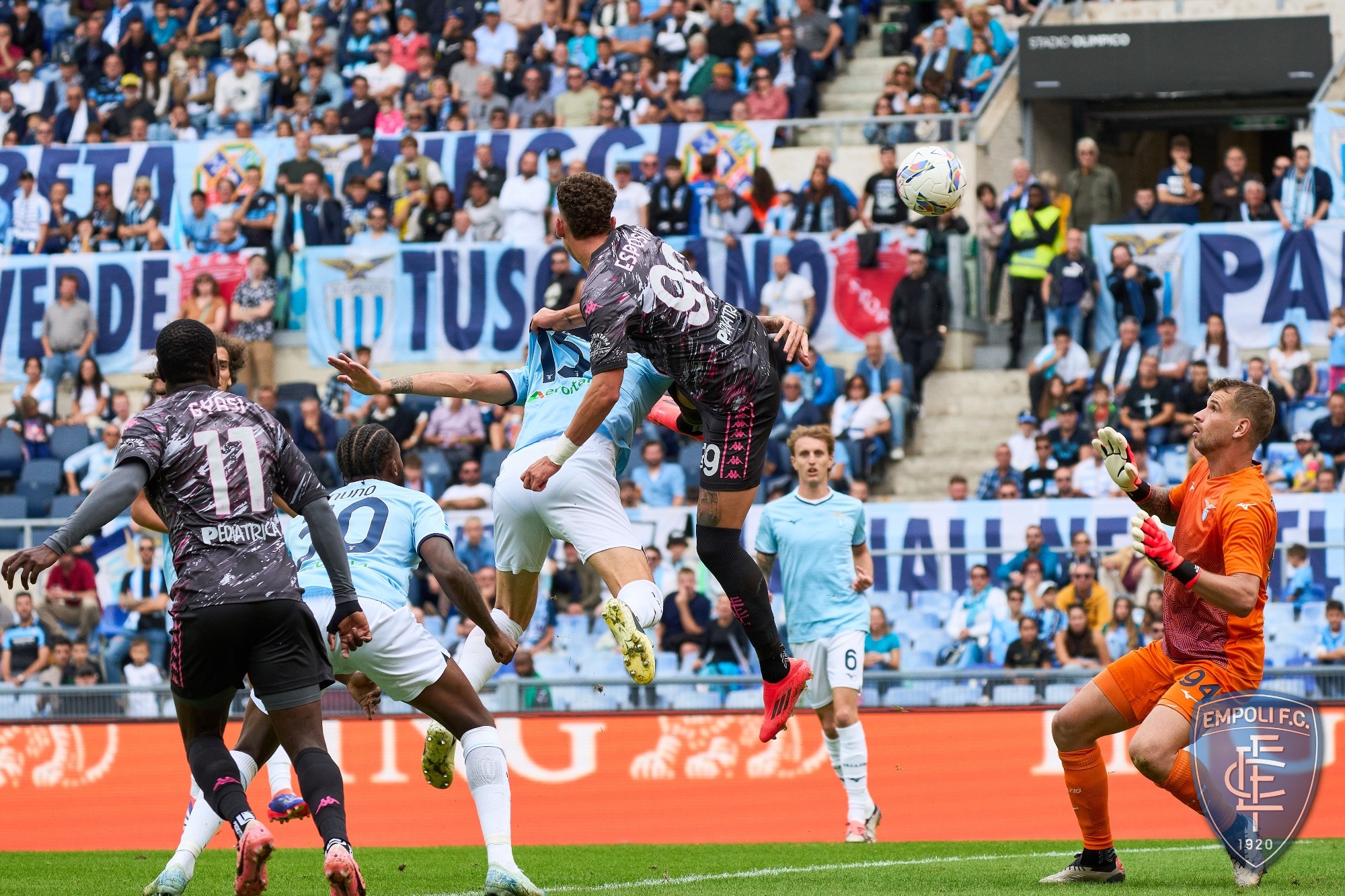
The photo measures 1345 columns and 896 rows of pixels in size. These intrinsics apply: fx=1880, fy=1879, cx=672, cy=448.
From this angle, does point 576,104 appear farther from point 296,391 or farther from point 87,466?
point 87,466

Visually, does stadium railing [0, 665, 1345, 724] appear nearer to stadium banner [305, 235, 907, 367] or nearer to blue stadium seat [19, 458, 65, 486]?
blue stadium seat [19, 458, 65, 486]

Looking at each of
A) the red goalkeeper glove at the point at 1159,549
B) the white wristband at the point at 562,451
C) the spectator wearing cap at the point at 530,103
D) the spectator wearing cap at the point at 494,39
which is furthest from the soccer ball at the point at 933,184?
the spectator wearing cap at the point at 494,39

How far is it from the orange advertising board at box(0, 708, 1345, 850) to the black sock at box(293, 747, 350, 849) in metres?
5.78

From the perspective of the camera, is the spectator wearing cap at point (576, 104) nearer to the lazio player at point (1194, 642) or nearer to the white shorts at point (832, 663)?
the white shorts at point (832, 663)

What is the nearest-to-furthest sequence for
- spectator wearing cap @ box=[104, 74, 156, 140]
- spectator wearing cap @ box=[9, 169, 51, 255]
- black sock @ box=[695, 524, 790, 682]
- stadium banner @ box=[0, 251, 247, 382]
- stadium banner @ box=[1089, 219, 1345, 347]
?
black sock @ box=[695, 524, 790, 682] < stadium banner @ box=[1089, 219, 1345, 347] < stadium banner @ box=[0, 251, 247, 382] < spectator wearing cap @ box=[9, 169, 51, 255] < spectator wearing cap @ box=[104, 74, 156, 140]

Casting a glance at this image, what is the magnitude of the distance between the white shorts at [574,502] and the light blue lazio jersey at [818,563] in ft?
11.0

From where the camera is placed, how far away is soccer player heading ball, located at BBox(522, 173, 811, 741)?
8180 millimetres

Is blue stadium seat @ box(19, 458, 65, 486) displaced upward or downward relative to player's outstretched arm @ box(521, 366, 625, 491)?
downward

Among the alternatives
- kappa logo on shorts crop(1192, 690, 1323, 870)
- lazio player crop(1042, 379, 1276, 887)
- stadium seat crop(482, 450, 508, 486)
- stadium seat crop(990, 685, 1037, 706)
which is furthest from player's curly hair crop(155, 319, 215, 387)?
stadium seat crop(482, 450, 508, 486)

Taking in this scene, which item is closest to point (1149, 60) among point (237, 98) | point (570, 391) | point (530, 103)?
point (530, 103)

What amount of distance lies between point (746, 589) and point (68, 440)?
14.2 metres

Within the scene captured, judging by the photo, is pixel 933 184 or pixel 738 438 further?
pixel 933 184

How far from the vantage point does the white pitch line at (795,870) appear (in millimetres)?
8953

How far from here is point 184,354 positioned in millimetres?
7488
